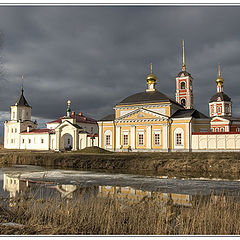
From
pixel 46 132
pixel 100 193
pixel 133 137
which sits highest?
pixel 46 132

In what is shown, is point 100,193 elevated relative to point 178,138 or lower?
lower

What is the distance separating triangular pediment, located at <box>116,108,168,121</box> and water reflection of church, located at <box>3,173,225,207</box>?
2507 cm

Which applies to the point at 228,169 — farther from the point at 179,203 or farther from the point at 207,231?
the point at 207,231

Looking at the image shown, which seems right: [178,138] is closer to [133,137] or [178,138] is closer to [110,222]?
[133,137]

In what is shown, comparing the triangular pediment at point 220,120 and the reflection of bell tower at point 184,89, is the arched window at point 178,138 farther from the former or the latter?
the reflection of bell tower at point 184,89

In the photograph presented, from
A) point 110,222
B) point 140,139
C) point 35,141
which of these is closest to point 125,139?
point 140,139

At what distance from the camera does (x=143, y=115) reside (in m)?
39.0

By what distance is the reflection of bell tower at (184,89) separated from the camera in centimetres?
5785

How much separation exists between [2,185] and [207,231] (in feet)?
36.8

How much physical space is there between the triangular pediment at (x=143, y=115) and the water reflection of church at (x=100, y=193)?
25.1 meters

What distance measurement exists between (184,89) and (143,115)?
23212 millimetres

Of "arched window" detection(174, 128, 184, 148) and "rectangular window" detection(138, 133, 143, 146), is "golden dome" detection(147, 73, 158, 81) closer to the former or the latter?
"rectangular window" detection(138, 133, 143, 146)

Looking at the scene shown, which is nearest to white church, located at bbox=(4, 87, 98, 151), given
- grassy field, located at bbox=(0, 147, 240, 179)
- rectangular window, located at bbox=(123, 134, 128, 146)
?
rectangular window, located at bbox=(123, 134, 128, 146)

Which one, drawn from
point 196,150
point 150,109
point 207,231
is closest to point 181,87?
point 150,109
